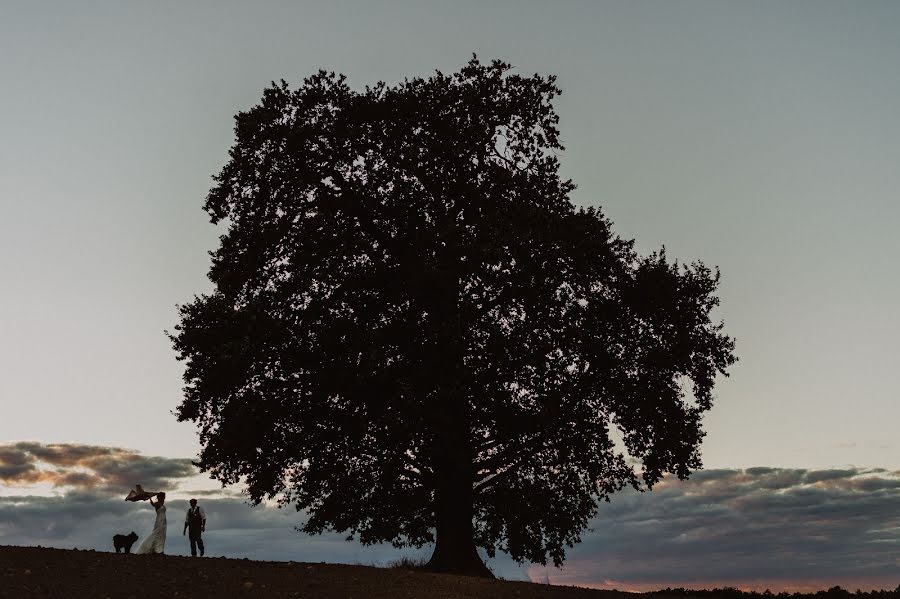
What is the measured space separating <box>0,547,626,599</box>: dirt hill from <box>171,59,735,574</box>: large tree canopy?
406cm

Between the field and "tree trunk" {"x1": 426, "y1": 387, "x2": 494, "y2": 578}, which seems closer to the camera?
the field

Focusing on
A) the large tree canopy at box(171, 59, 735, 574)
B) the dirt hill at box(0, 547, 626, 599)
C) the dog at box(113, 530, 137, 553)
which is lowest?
the dirt hill at box(0, 547, 626, 599)

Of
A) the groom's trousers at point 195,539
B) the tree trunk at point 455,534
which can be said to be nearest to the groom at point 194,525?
the groom's trousers at point 195,539

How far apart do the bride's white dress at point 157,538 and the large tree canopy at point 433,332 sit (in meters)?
2.36

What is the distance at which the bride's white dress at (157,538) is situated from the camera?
28.4 meters

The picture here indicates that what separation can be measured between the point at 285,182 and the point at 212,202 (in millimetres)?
3276

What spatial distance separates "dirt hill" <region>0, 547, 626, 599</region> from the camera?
21844mm

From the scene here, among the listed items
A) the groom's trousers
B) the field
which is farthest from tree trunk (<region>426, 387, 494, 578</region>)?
the groom's trousers

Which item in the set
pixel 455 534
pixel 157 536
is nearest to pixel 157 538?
pixel 157 536

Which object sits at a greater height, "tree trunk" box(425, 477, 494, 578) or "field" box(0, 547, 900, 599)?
"tree trunk" box(425, 477, 494, 578)

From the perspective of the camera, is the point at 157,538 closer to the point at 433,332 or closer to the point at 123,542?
the point at 123,542

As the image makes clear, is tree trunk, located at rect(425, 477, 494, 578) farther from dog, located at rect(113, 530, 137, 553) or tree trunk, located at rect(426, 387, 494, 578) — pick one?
dog, located at rect(113, 530, 137, 553)

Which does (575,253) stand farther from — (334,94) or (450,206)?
(334,94)

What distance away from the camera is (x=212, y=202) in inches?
1308
